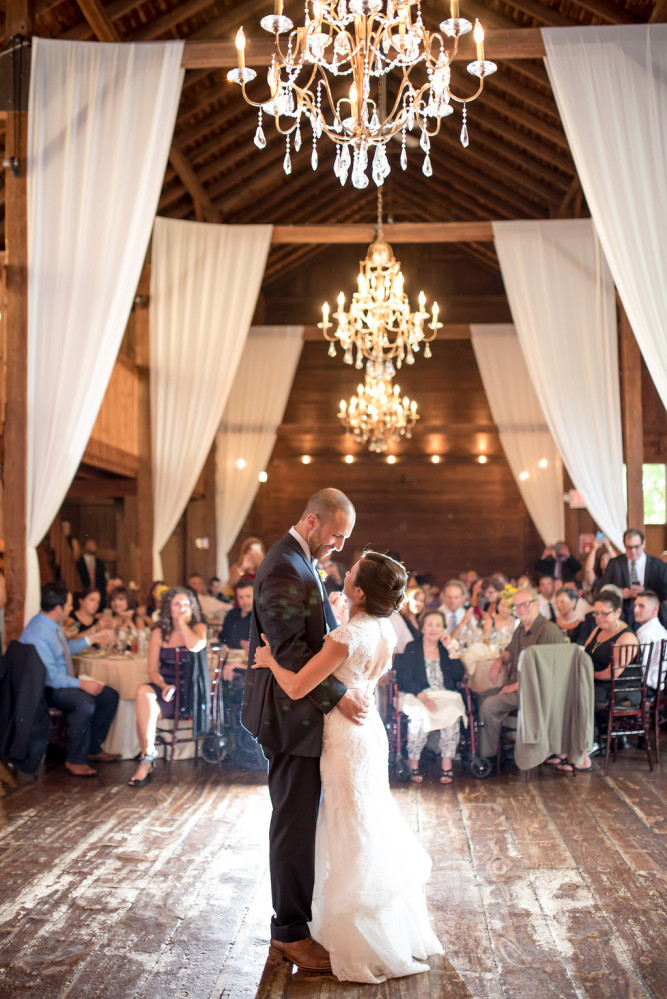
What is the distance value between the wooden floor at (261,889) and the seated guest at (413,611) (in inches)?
48.9

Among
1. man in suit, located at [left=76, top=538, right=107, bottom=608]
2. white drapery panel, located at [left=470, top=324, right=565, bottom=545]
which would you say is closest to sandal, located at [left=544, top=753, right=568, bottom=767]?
white drapery panel, located at [left=470, top=324, right=565, bottom=545]

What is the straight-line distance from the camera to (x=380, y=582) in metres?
2.96

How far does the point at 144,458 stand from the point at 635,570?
17.6 feet

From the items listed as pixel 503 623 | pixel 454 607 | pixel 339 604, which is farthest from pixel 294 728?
pixel 454 607

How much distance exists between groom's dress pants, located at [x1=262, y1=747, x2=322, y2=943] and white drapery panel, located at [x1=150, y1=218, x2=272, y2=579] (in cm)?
579

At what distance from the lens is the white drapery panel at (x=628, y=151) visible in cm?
589

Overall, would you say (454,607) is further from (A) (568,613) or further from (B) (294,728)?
(B) (294,728)

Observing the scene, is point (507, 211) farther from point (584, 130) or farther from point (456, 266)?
point (584, 130)

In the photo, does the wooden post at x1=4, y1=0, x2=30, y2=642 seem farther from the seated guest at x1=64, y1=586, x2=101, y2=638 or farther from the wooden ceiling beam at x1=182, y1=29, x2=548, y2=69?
the wooden ceiling beam at x1=182, y1=29, x2=548, y2=69

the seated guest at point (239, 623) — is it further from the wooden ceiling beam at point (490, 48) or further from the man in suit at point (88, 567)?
the man in suit at point (88, 567)

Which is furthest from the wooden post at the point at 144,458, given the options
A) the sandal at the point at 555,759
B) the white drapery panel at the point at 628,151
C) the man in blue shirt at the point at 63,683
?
the white drapery panel at the point at 628,151

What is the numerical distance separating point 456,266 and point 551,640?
12.5 meters

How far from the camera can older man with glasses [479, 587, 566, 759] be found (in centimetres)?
571

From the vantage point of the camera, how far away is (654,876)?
390 cm
